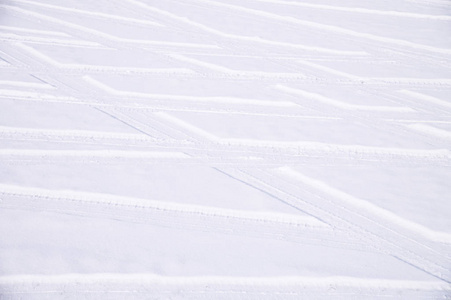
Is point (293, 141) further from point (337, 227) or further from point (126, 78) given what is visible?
point (126, 78)

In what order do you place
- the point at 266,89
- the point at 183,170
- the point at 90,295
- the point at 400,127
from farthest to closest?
the point at 266,89
the point at 400,127
the point at 183,170
the point at 90,295

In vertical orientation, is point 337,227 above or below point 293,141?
below

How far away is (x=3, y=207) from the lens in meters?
2.12

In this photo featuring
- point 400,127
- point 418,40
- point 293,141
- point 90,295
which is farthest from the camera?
point 418,40

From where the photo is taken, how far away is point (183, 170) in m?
2.44

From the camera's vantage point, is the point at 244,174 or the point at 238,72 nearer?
the point at 244,174

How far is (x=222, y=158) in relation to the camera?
255 cm

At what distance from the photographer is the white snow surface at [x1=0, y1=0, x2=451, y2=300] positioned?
1.88 meters

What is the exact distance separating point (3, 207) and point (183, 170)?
80 cm

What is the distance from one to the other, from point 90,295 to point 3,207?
25.3 inches

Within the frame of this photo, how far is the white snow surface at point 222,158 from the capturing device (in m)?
1.88

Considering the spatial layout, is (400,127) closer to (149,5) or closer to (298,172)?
(298,172)

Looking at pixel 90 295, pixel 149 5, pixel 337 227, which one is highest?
pixel 149 5

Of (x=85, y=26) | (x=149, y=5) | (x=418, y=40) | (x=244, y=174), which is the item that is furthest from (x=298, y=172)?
(x=149, y=5)
